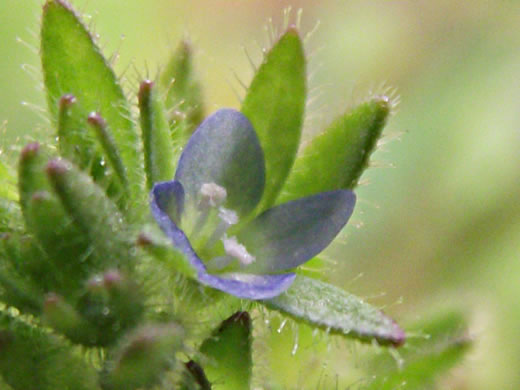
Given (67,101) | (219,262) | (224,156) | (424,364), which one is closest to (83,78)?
(67,101)

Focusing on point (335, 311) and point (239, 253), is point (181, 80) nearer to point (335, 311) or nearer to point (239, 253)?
point (239, 253)

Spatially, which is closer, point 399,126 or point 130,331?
point 130,331

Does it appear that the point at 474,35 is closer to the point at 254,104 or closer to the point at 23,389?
the point at 254,104

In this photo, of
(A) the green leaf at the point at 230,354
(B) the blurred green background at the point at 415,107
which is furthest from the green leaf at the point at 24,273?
(B) the blurred green background at the point at 415,107

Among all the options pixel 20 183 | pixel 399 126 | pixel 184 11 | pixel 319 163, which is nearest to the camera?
pixel 20 183

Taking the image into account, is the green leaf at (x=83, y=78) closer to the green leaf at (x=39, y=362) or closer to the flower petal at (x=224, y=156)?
the flower petal at (x=224, y=156)

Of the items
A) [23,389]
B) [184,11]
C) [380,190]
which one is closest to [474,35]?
[380,190]

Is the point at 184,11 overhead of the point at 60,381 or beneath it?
overhead
